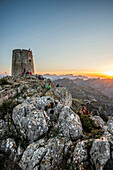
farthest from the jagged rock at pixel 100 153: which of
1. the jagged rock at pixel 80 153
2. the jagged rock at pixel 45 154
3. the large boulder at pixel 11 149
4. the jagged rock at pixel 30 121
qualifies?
the large boulder at pixel 11 149

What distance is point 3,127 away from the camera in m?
11.3

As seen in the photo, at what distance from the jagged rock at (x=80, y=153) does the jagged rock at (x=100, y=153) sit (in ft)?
2.03

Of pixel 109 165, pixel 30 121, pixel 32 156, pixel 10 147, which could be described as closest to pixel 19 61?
pixel 30 121

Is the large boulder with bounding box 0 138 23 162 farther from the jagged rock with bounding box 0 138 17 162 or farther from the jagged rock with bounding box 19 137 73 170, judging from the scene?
the jagged rock with bounding box 19 137 73 170

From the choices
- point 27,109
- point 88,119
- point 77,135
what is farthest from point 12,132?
point 88,119

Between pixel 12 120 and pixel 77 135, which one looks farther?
pixel 12 120

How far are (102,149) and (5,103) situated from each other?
13.0m

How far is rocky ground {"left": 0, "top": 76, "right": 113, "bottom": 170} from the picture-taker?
7805 millimetres

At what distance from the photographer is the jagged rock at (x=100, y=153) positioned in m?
7.09

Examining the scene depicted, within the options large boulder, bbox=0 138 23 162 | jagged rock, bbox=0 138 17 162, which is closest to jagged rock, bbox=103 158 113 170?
large boulder, bbox=0 138 23 162

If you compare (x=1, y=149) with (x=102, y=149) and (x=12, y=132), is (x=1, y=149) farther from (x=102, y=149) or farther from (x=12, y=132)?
(x=102, y=149)

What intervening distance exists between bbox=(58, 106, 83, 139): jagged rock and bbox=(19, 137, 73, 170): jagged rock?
100 cm

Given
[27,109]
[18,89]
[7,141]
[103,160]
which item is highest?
Answer: [18,89]

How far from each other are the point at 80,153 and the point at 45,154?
335 cm
